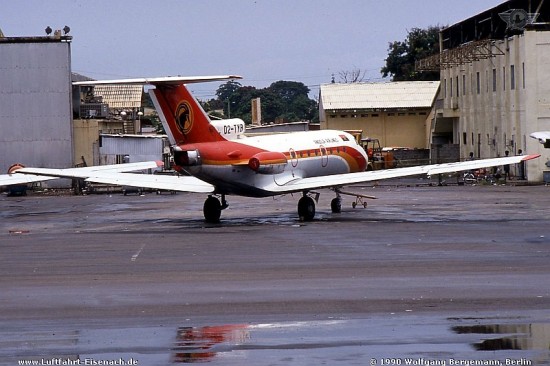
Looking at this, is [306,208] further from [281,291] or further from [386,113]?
[386,113]

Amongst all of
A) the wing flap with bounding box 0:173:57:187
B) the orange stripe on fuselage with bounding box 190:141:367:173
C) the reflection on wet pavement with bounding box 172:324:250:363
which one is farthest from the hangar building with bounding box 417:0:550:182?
the reflection on wet pavement with bounding box 172:324:250:363

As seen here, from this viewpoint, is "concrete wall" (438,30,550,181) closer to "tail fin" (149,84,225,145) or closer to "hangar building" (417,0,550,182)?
"hangar building" (417,0,550,182)

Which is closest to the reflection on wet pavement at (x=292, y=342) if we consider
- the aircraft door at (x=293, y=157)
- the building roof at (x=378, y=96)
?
the aircraft door at (x=293, y=157)

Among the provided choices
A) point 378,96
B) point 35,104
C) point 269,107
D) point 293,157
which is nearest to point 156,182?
point 293,157

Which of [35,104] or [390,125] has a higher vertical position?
[35,104]

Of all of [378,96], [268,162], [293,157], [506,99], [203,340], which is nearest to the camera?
[203,340]

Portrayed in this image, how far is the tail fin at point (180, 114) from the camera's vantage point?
33.4 m

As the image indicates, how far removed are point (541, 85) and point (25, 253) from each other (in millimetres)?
39898

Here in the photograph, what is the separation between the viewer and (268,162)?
34.7 meters

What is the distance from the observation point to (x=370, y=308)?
52.4ft

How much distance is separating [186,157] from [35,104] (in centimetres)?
3474

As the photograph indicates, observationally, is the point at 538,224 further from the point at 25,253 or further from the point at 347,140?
the point at 25,253

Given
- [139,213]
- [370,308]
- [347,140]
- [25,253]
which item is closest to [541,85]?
[347,140]

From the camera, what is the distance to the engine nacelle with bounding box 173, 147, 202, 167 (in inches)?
1288
